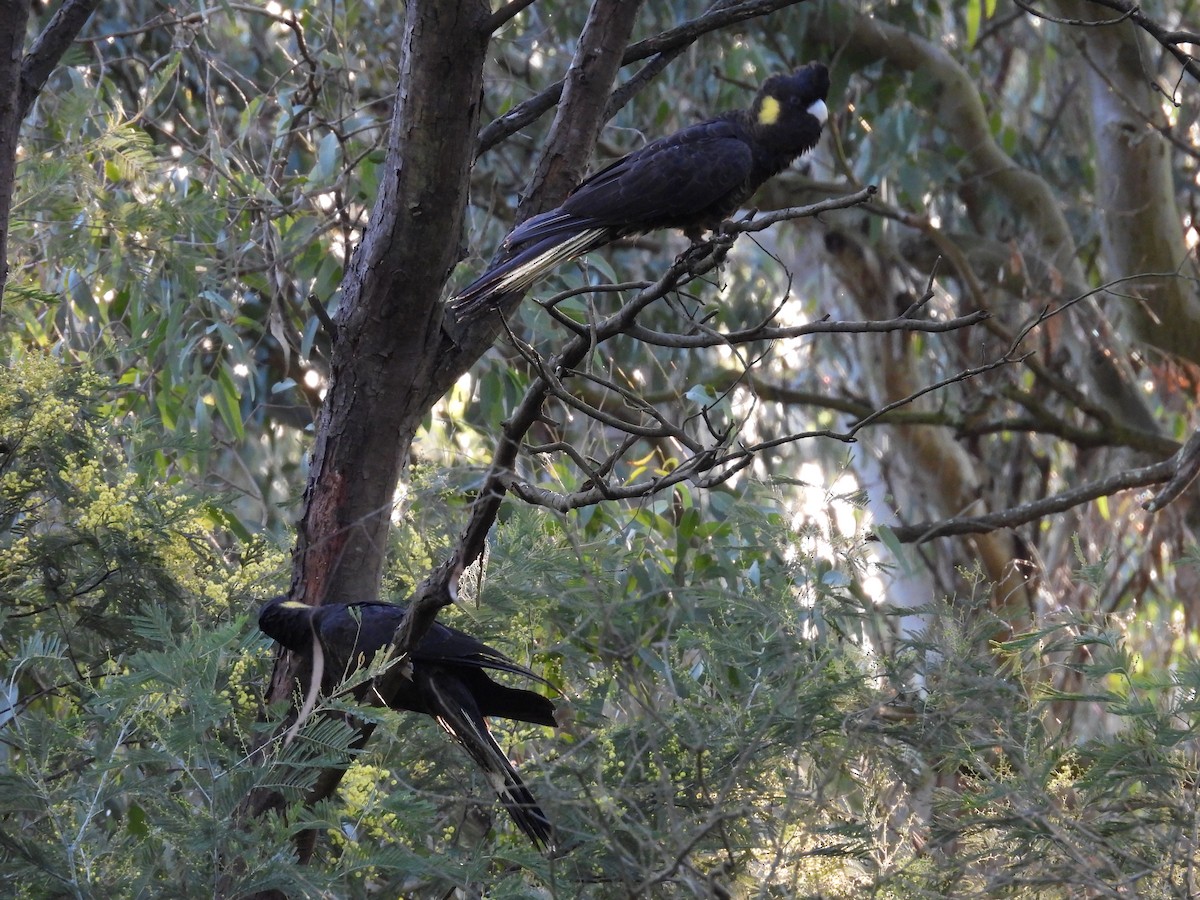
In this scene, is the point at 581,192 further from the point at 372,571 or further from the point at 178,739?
the point at 178,739

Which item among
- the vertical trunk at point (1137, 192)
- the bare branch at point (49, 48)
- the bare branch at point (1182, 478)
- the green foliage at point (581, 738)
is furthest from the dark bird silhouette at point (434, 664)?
the vertical trunk at point (1137, 192)

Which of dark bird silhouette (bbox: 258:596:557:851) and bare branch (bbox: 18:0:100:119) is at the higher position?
bare branch (bbox: 18:0:100:119)

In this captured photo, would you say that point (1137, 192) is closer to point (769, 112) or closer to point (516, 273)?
point (769, 112)

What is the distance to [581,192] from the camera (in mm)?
2820

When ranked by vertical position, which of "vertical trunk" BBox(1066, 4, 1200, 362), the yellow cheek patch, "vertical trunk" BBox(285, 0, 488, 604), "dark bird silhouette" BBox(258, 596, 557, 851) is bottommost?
"dark bird silhouette" BBox(258, 596, 557, 851)

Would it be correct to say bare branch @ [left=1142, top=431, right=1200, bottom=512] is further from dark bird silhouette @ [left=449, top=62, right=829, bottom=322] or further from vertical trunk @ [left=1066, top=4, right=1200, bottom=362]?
vertical trunk @ [left=1066, top=4, right=1200, bottom=362]

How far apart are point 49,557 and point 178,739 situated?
784mm

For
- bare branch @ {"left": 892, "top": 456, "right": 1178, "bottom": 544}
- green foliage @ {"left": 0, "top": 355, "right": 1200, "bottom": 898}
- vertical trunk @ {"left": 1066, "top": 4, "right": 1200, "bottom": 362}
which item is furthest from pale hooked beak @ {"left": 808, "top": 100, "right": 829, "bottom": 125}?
vertical trunk @ {"left": 1066, "top": 4, "right": 1200, "bottom": 362}

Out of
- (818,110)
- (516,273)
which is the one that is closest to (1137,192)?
Result: (818,110)

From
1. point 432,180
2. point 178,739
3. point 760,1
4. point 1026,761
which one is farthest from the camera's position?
point 760,1

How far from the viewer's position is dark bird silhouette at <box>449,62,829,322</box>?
2.57 m

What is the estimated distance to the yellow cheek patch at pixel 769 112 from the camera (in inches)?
136

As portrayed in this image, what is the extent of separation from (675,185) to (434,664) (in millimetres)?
1476

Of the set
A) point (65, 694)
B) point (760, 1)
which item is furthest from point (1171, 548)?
point (65, 694)
